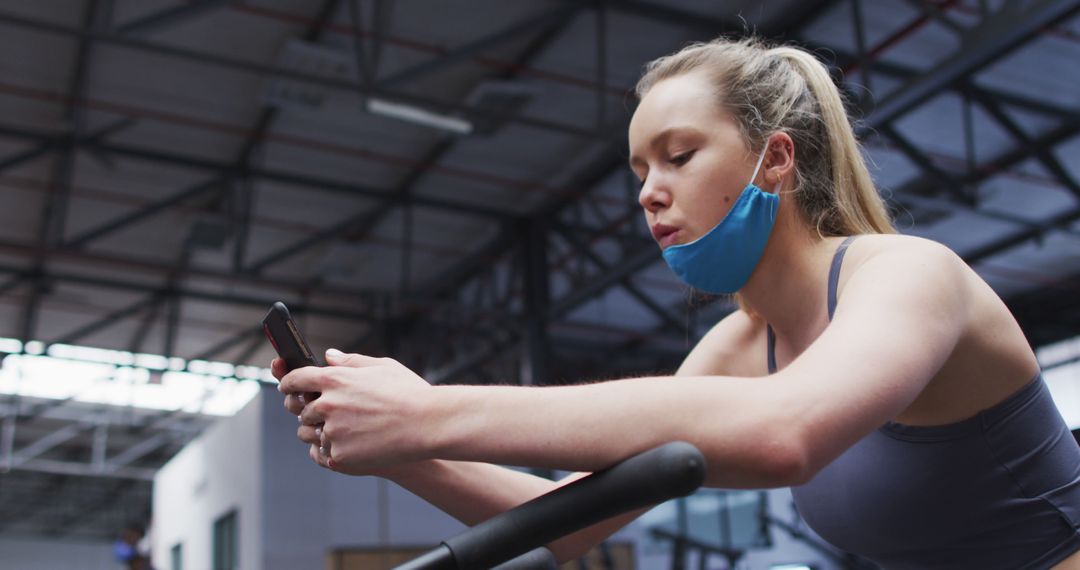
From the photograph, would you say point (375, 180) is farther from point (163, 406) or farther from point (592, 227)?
point (163, 406)

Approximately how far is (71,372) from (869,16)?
10791 mm

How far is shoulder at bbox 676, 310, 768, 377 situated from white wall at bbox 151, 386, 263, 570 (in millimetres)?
7981

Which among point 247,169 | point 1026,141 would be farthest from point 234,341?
point 1026,141

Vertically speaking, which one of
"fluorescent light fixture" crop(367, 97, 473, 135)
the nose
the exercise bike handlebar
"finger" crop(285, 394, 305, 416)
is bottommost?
the exercise bike handlebar

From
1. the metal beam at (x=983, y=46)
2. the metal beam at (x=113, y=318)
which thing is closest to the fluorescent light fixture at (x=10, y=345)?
the metal beam at (x=113, y=318)

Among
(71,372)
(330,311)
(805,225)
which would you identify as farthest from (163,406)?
(805,225)

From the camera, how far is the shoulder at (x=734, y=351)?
117 centimetres

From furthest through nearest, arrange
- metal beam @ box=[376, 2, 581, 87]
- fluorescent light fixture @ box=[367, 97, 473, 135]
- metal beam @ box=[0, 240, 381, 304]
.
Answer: metal beam @ box=[0, 240, 381, 304], fluorescent light fixture @ box=[367, 97, 473, 135], metal beam @ box=[376, 2, 581, 87]

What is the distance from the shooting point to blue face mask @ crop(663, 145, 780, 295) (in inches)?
37.3

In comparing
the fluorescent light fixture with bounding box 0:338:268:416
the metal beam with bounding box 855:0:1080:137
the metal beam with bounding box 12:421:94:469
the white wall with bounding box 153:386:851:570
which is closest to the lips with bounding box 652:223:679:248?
the metal beam with bounding box 855:0:1080:137

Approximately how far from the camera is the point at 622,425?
65cm

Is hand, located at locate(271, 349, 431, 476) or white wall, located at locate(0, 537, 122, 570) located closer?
hand, located at locate(271, 349, 431, 476)

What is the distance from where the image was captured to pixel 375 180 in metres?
9.83

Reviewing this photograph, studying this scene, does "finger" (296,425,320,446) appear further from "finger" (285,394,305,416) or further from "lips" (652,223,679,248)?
"lips" (652,223,679,248)
